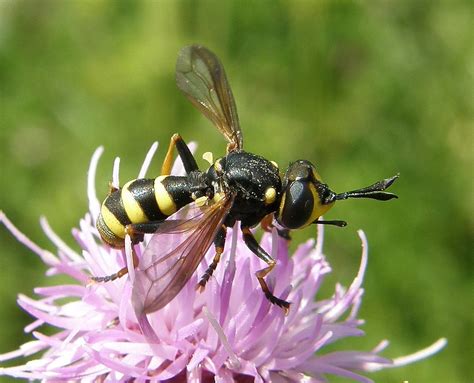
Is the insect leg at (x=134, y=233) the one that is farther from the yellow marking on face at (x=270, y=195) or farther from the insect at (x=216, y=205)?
the yellow marking on face at (x=270, y=195)

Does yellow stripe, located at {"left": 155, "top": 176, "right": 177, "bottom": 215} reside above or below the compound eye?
below

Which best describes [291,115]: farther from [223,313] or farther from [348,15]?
[223,313]

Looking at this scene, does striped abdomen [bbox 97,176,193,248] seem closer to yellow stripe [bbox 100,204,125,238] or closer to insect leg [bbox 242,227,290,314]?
yellow stripe [bbox 100,204,125,238]

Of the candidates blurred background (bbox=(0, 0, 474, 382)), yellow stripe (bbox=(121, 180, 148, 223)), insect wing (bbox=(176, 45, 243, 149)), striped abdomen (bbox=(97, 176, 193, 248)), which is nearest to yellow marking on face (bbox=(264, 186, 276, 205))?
striped abdomen (bbox=(97, 176, 193, 248))

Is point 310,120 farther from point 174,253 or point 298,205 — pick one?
point 174,253

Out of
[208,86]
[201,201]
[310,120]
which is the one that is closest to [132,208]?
[201,201]

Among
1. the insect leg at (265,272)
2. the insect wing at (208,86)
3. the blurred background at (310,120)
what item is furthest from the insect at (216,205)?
the blurred background at (310,120)

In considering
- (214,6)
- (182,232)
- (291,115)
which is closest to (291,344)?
(182,232)
